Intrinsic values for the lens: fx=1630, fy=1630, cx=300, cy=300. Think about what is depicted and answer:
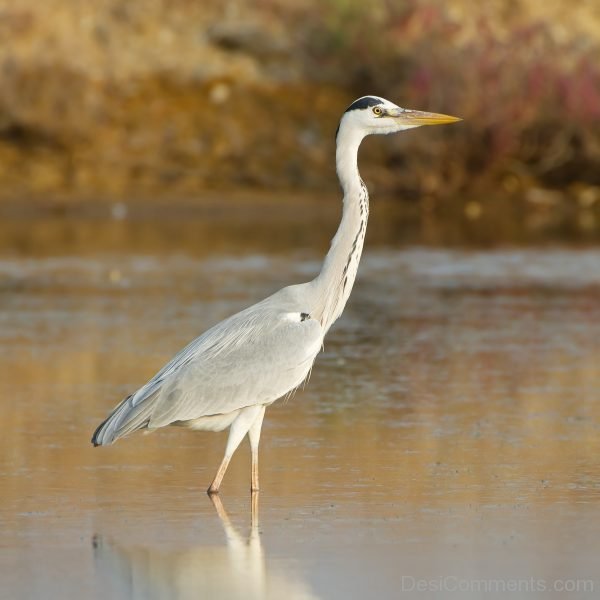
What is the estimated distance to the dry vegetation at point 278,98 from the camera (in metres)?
24.7

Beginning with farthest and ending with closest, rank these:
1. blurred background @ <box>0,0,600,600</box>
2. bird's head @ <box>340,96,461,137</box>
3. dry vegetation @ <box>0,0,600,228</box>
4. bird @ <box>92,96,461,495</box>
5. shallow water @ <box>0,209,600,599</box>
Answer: dry vegetation @ <box>0,0,600,228</box> < bird's head @ <box>340,96,461,137</box> < bird @ <box>92,96,461,495</box> < blurred background @ <box>0,0,600,600</box> < shallow water @ <box>0,209,600,599</box>

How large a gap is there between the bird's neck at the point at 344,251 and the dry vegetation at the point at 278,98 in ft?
53.2

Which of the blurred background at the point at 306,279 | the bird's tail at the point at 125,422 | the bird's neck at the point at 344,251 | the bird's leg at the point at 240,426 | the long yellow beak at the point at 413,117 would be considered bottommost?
the blurred background at the point at 306,279

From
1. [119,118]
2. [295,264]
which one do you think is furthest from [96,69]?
[295,264]

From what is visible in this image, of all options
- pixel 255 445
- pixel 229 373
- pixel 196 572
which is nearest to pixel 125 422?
pixel 229 373

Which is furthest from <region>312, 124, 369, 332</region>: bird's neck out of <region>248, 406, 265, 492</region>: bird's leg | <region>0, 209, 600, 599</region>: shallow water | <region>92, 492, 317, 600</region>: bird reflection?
<region>92, 492, 317, 600</region>: bird reflection

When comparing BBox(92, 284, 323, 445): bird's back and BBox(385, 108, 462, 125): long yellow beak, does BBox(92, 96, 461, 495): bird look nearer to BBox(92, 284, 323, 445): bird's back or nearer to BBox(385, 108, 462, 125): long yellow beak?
BBox(92, 284, 323, 445): bird's back

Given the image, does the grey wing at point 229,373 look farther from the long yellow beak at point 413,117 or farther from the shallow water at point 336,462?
the long yellow beak at point 413,117

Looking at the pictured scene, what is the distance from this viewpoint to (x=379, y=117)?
7.92 m

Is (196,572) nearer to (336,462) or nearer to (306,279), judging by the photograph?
(336,462)

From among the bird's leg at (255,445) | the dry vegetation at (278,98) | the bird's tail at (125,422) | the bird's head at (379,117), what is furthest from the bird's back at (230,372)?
the dry vegetation at (278,98)

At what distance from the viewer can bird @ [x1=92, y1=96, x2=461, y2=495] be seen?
23.1ft

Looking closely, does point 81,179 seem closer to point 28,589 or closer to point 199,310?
point 199,310

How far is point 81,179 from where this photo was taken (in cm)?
2448
